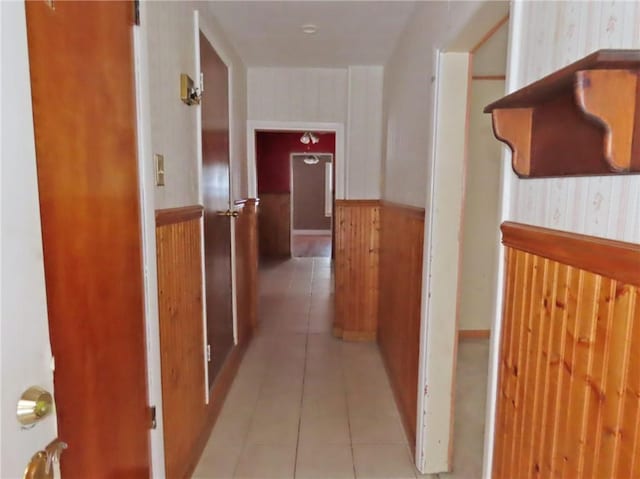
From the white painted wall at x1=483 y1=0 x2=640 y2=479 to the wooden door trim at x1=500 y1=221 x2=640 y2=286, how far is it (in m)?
0.02

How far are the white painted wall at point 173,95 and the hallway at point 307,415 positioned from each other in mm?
1266

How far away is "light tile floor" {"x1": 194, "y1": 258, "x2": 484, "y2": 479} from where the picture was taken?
1.96m

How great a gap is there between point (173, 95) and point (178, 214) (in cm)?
50

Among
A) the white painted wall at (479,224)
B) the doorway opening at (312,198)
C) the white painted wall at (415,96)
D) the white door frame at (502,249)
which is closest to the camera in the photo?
the white door frame at (502,249)

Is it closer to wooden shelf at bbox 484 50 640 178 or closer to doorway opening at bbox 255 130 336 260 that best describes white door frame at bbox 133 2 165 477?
wooden shelf at bbox 484 50 640 178

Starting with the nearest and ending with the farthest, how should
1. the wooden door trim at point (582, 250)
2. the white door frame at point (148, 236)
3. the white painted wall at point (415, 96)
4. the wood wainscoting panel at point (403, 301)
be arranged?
1. the wooden door trim at point (582, 250)
2. the white door frame at point (148, 236)
3. the white painted wall at point (415, 96)
4. the wood wainscoting panel at point (403, 301)

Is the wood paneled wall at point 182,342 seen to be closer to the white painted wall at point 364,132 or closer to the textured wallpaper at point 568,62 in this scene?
the textured wallpaper at point 568,62

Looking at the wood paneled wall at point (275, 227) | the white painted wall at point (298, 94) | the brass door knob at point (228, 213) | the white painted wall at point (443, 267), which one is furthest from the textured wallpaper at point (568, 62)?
the wood paneled wall at point (275, 227)

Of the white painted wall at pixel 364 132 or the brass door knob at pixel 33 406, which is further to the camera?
the white painted wall at pixel 364 132

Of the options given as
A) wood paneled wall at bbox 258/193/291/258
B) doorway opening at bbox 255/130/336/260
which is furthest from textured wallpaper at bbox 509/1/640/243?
wood paneled wall at bbox 258/193/291/258

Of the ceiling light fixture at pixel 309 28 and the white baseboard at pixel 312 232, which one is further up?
the ceiling light fixture at pixel 309 28

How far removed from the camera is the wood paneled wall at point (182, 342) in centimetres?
159

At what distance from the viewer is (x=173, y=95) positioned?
171 cm

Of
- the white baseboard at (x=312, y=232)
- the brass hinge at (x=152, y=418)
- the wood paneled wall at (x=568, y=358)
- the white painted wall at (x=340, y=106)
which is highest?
the white painted wall at (x=340, y=106)
